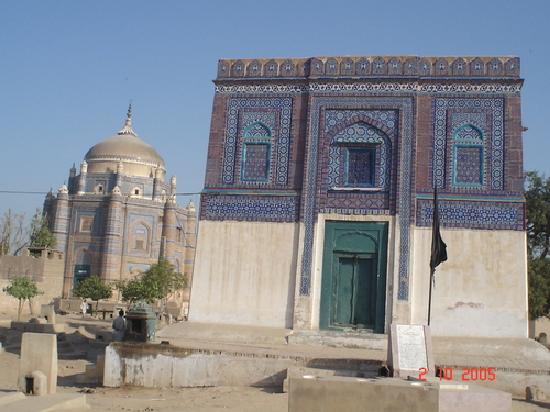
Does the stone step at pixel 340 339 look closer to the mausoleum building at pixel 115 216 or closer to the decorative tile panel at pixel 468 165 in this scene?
the decorative tile panel at pixel 468 165

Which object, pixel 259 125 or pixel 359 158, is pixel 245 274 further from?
pixel 359 158

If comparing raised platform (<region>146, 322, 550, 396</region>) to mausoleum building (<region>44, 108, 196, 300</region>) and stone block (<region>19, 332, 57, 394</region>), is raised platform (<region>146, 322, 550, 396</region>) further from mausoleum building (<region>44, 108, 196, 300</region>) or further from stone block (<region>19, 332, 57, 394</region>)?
mausoleum building (<region>44, 108, 196, 300</region>)

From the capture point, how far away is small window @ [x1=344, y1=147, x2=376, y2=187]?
15.3 metres

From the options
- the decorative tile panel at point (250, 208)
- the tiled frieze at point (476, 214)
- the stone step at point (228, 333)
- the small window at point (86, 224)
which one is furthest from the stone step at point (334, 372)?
the small window at point (86, 224)

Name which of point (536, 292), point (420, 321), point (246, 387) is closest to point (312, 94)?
point (420, 321)

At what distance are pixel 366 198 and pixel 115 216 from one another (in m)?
37.8

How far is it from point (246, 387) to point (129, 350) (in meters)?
2.21

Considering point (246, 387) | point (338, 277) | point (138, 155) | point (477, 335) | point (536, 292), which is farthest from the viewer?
point (138, 155)

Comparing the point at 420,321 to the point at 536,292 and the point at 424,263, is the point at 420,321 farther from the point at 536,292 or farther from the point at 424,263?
the point at 536,292

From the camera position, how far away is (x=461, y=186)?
48.2 feet

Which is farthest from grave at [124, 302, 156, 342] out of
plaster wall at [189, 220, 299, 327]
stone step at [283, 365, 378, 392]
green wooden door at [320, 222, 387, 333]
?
green wooden door at [320, 222, 387, 333]

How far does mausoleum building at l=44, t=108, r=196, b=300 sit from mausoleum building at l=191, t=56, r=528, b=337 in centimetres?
3617

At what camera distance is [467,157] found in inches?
584
